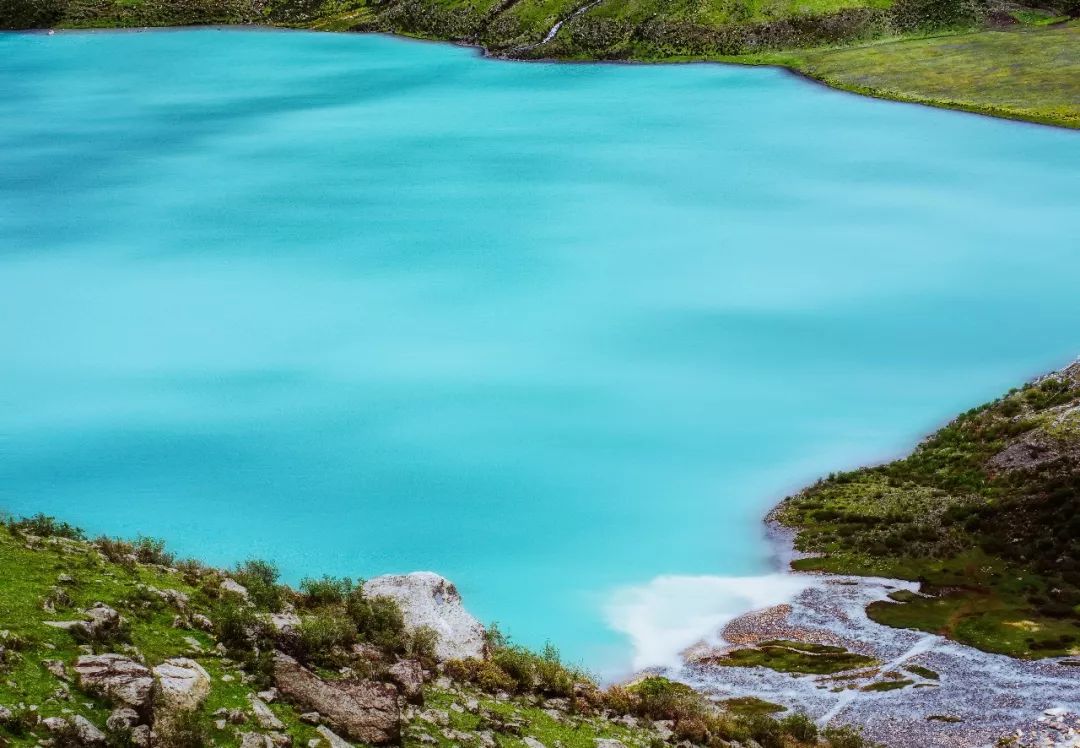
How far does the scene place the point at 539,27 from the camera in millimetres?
176000

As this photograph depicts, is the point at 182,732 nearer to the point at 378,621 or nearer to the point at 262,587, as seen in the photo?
the point at 262,587

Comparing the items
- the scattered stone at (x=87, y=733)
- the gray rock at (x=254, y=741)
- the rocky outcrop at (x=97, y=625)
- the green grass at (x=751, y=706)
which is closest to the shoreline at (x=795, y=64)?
the green grass at (x=751, y=706)

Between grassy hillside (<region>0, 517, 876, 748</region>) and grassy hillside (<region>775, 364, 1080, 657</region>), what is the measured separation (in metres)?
12.2

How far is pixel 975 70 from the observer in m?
139

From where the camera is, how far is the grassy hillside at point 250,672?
69.9ft

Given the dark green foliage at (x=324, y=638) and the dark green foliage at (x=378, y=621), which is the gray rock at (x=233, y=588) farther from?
the dark green foliage at (x=378, y=621)

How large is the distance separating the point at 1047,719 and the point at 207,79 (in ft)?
503

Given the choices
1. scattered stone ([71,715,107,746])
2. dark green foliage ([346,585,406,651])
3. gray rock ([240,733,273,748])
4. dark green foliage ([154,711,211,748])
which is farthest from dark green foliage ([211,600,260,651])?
scattered stone ([71,715,107,746])

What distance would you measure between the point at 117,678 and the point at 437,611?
12.5 meters

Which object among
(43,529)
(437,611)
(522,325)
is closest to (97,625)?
(43,529)

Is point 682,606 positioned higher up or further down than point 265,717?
further down

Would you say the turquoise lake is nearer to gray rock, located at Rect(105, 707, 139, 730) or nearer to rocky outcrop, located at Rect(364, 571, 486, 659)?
rocky outcrop, located at Rect(364, 571, 486, 659)

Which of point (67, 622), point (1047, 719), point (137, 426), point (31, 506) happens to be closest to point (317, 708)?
point (67, 622)

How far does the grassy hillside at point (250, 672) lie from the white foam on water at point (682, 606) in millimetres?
8672
